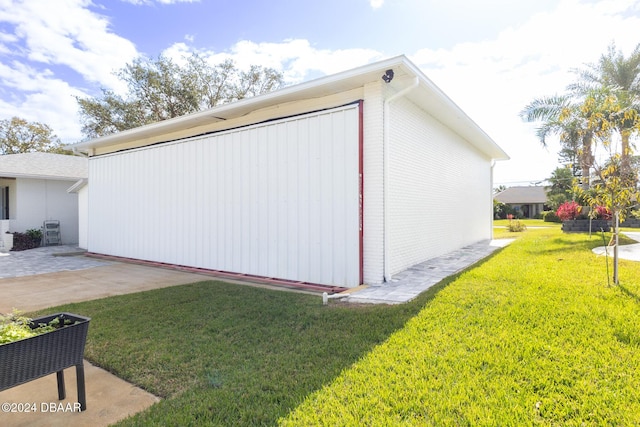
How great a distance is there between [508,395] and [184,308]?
3.89 m

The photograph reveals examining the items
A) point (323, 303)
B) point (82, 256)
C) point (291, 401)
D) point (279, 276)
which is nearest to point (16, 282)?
point (82, 256)

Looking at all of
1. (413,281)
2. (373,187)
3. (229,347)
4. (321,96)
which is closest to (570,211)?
(413,281)

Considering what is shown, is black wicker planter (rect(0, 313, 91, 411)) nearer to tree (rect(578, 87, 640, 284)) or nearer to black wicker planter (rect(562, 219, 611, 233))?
tree (rect(578, 87, 640, 284))

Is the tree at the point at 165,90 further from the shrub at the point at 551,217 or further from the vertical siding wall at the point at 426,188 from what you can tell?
the shrub at the point at 551,217

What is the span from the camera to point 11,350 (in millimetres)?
1947

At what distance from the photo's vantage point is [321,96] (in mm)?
6285

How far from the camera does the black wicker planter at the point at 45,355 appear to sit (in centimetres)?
194

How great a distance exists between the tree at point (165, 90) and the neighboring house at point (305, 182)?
11263 mm

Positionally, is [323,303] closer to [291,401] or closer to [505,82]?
[291,401]

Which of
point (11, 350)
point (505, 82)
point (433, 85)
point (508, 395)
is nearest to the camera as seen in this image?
point (11, 350)

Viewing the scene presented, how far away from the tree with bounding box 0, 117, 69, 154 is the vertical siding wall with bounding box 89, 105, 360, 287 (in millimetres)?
22493

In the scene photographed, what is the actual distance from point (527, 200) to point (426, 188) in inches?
1535

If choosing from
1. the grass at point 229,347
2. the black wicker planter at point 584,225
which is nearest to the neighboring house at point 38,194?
the grass at point 229,347

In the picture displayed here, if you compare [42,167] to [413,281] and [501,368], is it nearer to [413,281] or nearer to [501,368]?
[413,281]
